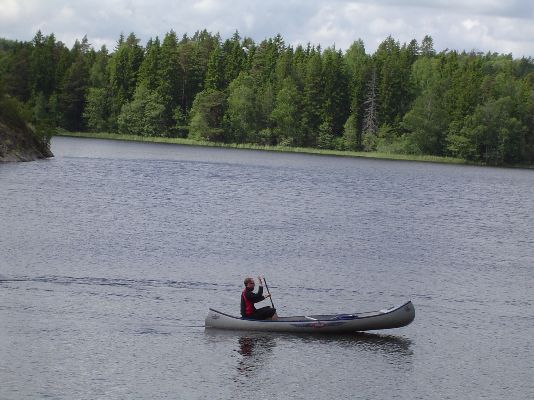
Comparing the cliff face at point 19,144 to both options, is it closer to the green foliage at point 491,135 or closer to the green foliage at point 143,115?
the green foliage at point 143,115

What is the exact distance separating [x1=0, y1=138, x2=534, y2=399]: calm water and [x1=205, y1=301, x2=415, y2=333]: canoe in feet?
1.40

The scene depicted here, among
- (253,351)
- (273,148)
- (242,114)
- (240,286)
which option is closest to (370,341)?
(253,351)

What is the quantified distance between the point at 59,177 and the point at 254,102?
88.2 m

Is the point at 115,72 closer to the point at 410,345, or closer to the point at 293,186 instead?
the point at 293,186

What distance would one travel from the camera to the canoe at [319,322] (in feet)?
115

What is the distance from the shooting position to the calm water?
98.7ft

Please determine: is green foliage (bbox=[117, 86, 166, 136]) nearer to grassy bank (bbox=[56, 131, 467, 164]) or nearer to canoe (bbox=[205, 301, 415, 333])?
grassy bank (bbox=[56, 131, 467, 164])

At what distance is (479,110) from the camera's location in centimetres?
16050

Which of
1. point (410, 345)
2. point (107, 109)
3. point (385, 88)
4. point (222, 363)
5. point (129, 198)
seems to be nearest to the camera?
point (222, 363)

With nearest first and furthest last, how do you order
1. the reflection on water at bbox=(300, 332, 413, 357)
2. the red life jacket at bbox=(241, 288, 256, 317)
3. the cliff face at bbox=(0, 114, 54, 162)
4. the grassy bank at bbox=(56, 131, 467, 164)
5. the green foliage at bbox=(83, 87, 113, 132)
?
the reflection on water at bbox=(300, 332, 413, 357)
the red life jacket at bbox=(241, 288, 256, 317)
the cliff face at bbox=(0, 114, 54, 162)
the grassy bank at bbox=(56, 131, 467, 164)
the green foliage at bbox=(83, 87, 113, 132)

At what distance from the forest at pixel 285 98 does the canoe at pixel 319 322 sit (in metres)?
127

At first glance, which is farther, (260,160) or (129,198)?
(260,160)

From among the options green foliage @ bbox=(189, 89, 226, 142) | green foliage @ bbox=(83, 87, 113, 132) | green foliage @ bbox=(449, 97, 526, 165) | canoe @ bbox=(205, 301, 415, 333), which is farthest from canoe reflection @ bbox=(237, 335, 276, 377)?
green foliage @ bbox=(83, 87, 113, 132)

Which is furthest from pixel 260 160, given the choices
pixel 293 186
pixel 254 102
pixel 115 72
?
pixel 115 72
